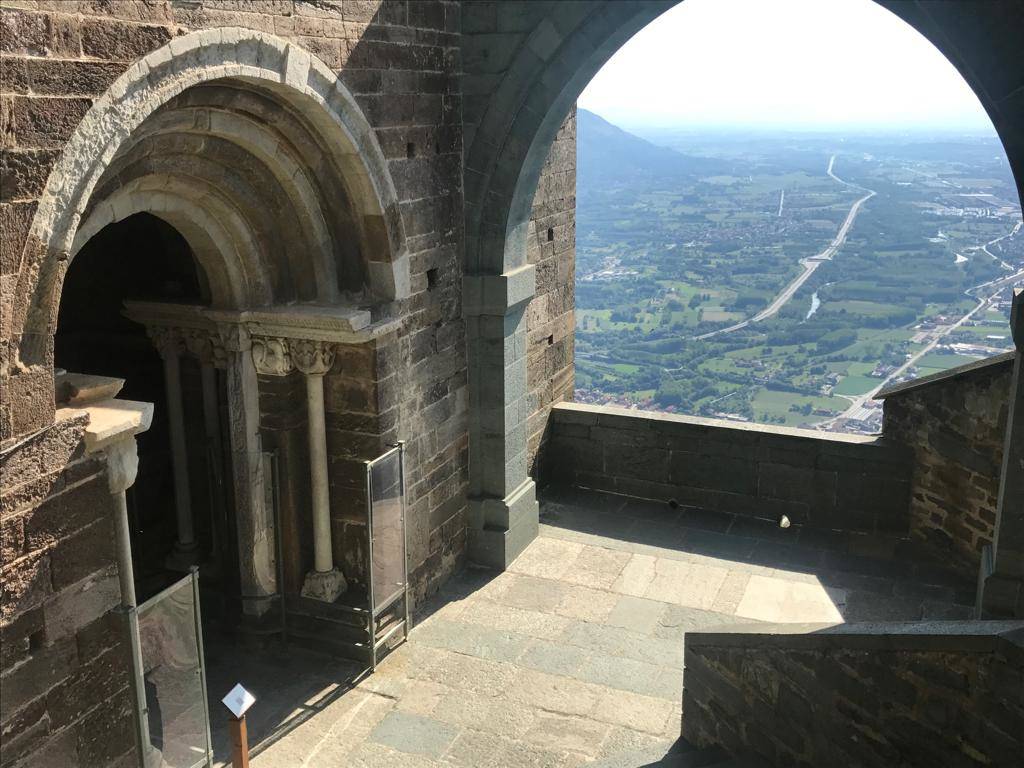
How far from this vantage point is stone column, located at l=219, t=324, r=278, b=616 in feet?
19.4

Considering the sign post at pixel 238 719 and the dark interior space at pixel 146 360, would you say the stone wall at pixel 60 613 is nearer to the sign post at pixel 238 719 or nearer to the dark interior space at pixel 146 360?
the sign post at pixel 238 719

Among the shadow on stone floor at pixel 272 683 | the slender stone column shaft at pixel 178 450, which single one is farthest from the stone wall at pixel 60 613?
the slender stone column shaft at pixel 178 450

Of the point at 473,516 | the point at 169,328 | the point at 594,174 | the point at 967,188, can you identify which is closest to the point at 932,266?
the point at 967,188

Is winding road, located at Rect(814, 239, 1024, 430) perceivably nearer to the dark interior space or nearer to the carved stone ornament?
the dark interior space

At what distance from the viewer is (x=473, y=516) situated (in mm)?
7316

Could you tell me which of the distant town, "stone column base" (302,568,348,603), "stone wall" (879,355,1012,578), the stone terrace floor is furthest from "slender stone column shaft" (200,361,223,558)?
the distant town

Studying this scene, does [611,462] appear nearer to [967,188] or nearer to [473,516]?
[473,516]

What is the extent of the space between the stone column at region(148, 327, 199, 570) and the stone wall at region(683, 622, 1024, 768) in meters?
3.36

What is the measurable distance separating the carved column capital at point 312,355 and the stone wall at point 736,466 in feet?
10.7


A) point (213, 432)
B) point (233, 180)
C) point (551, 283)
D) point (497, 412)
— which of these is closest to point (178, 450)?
point (213, 432)

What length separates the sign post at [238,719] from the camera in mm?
4156

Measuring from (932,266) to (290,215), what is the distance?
26286mm

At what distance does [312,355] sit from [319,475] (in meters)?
0.75

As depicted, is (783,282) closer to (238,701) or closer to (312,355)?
(312,355)
